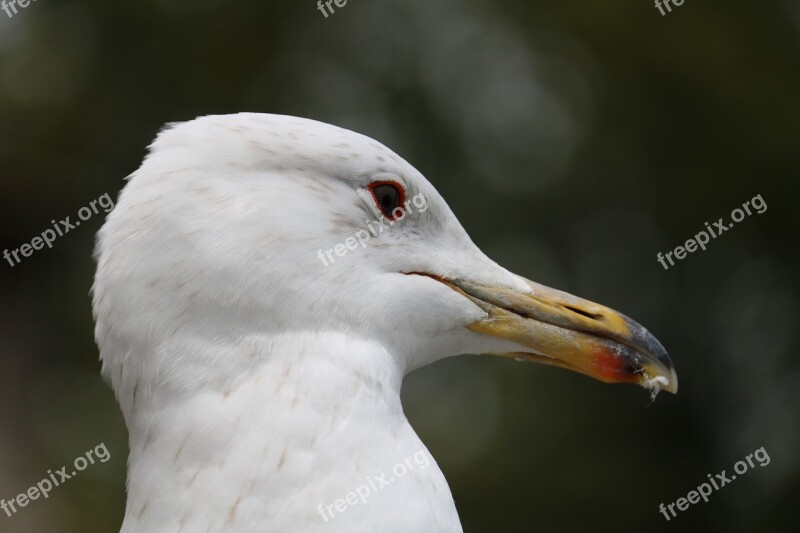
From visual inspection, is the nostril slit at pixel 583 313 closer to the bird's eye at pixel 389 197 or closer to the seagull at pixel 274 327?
the seagull at pixel 274 327

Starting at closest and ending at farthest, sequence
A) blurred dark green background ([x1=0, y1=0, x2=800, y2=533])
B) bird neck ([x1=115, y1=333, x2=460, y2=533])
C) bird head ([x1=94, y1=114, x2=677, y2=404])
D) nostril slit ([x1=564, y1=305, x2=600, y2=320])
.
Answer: bird neck ([x1=115, y1=333, x2=460, y2=533]), bird head ([x1=94, y1=114, x2=677, y2=404]), nostril slit ([x1=564, y1=305, x2=600, y2=320]), blurred dark green background ([x1=0, y1=0, x2=800, y2=533])

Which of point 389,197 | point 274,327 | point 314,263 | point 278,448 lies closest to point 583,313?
point 389,197

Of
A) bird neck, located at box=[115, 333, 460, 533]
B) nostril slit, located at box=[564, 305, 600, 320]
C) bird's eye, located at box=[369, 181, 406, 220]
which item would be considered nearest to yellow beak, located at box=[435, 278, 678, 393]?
nostril slit, located at box=[564, 305, 600, 320]

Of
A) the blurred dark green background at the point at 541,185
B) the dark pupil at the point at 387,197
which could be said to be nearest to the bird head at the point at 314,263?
the dark pupil at the point at 387,197

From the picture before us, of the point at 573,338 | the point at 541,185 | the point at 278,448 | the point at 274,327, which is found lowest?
the point at 541,185

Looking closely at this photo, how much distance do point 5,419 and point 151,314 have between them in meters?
6.64

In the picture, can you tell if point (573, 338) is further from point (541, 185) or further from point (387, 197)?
point (541, 185)

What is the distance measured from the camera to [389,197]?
3.10m

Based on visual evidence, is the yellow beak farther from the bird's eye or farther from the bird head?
the bird's eye

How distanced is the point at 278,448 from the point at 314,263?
52 cm

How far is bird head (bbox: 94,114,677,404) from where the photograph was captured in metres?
2.68

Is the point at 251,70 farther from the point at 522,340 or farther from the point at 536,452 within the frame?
the point at 522,340

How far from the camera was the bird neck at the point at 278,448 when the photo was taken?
248 centimetres

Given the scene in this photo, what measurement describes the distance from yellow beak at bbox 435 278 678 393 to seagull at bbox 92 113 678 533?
3cm
